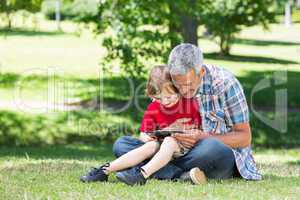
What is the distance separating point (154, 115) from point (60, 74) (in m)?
15.4

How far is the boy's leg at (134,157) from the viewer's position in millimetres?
6203

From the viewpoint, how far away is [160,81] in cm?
620

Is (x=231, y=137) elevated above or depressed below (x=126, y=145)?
above

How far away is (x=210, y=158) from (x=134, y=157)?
2.06 feet

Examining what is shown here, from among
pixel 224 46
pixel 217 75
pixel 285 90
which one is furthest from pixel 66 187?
pixel 224 46

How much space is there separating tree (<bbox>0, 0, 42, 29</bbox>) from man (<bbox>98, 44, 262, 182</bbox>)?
8.82m

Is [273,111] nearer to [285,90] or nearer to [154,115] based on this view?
[285,90]

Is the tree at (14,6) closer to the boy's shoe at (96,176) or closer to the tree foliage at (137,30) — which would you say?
the tree foliage at (137,30)

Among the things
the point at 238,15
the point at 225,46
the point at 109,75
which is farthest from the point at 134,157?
the point at 225,46

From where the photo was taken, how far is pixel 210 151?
6223mm

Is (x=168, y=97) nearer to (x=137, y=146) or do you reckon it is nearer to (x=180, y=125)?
(x=180, y=125)

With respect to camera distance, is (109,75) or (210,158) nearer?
(210,158)

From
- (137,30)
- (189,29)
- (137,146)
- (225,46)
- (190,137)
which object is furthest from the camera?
(225,46)

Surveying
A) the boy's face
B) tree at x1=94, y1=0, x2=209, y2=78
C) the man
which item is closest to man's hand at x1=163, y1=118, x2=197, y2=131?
the man
